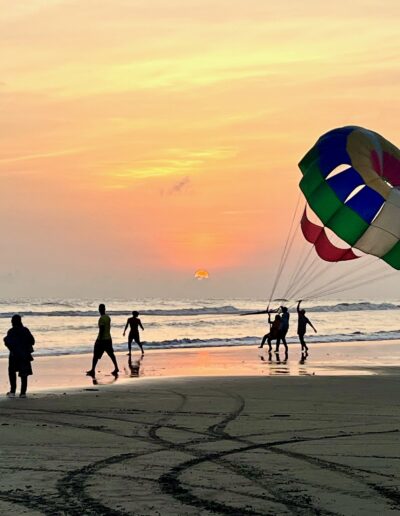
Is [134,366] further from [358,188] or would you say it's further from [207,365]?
[358,188]

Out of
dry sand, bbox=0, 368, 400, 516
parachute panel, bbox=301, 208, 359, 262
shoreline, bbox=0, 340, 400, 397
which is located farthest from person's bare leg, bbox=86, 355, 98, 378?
parachute panel, bbox=301, 208, 359, 262

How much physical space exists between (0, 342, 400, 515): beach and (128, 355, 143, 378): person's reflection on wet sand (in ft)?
6.40

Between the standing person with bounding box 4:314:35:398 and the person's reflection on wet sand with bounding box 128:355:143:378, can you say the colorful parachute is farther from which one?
the standing person with bounding box 4:314:35:398

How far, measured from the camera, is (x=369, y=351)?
102 feet

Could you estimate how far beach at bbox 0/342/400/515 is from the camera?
291 inches

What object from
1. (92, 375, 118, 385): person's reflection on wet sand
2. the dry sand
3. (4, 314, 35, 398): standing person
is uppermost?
(4, 314, 35, 398): standing person

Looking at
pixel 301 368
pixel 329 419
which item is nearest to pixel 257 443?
pixel 329 419

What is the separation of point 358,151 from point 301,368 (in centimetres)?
614

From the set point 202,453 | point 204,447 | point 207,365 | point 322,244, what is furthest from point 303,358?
point 202,453

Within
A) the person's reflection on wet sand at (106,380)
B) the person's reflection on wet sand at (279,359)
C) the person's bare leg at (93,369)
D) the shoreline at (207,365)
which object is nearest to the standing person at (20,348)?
the shoreline at (207,365)

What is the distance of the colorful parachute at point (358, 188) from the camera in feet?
64.3

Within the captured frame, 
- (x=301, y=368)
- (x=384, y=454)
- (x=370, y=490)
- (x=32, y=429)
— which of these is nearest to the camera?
(x=370, y=490)

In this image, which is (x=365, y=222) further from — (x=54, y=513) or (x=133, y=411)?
(x=54, y=513)

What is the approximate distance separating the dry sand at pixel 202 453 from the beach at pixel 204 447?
2 centimetres
